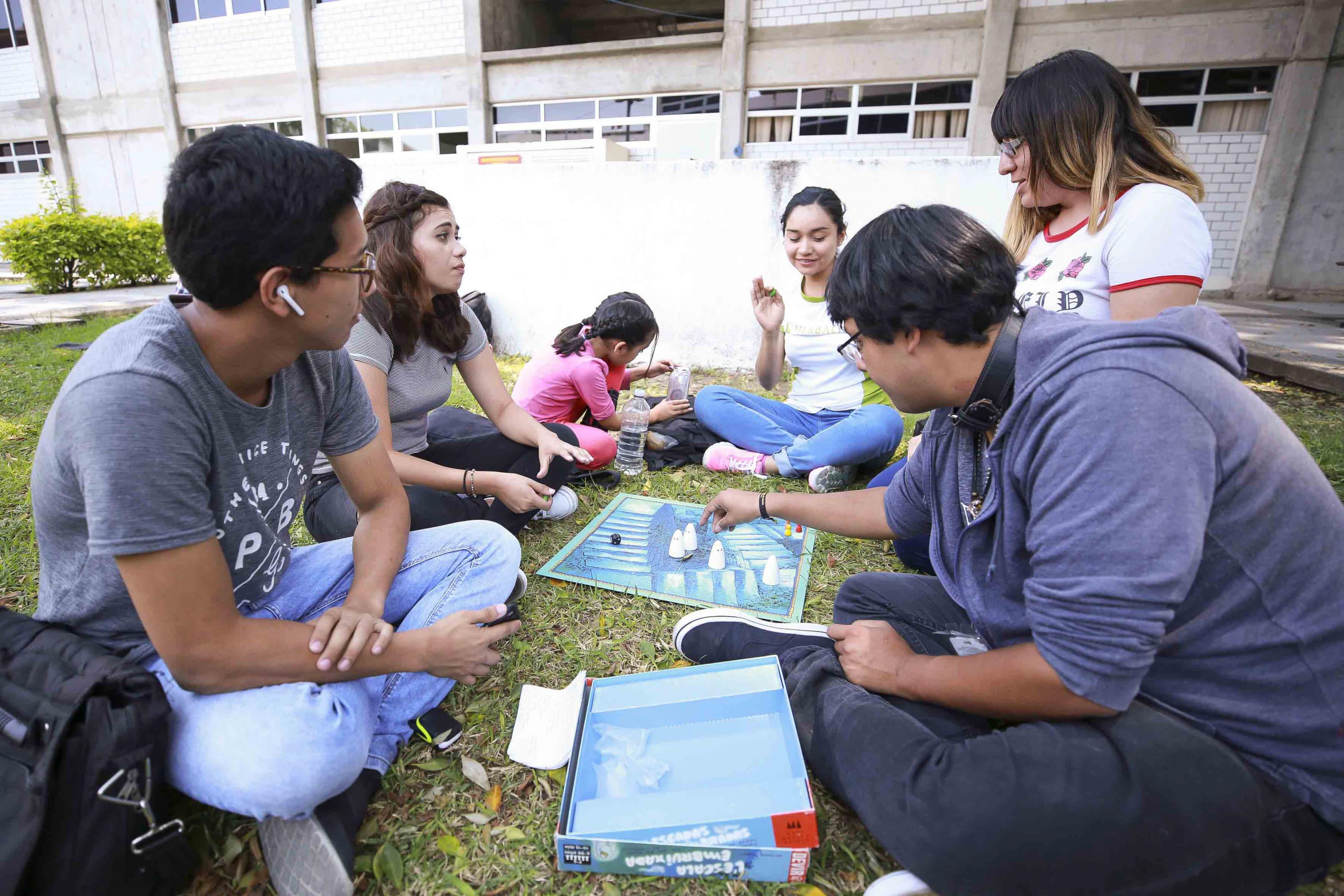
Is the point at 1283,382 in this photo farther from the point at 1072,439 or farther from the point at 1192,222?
the point at 1072,439

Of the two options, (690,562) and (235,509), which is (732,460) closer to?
(690,562)

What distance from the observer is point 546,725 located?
189 cm

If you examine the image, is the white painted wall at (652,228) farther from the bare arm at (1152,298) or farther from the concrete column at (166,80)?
the concrete column at (166,80)

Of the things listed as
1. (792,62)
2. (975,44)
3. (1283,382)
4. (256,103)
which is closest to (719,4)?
(792,62)

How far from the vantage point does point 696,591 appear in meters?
2.63

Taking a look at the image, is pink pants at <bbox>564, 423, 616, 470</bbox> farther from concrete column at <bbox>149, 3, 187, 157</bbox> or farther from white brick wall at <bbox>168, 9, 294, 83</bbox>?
concrete column at <bbox>149, 3, 187, 157</bbox>

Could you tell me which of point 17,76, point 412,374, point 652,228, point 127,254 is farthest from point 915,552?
point 17,76

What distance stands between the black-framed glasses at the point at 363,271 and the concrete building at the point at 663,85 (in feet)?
17.6

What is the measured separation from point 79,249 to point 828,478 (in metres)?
13.1

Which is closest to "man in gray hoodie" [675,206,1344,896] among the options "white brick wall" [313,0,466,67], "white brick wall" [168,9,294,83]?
"white brick wall" [313,0,466,67]

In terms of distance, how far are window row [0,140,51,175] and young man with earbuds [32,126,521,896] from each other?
25.6m

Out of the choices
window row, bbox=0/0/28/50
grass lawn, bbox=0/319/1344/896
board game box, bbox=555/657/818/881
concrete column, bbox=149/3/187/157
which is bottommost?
grass lawn, bbox=0/319/1344/896

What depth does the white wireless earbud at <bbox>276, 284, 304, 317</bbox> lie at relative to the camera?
1378 mm

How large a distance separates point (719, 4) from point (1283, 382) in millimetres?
14632
